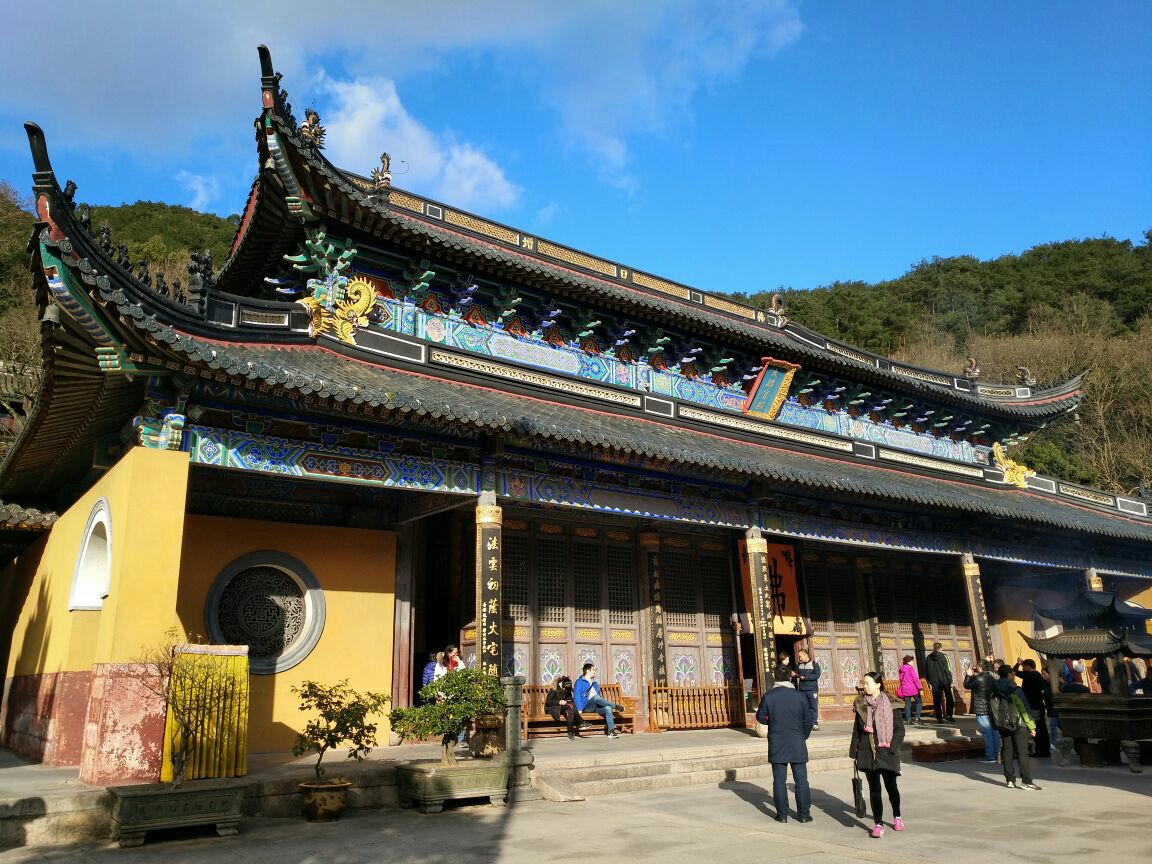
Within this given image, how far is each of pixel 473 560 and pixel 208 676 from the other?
5.15m

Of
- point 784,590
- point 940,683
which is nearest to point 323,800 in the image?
point 784,590

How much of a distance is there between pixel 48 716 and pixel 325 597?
324 cm

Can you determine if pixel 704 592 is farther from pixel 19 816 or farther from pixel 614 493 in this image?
pixel 19 816

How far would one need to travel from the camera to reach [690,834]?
6.73 m

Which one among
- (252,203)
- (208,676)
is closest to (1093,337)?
(252,203)

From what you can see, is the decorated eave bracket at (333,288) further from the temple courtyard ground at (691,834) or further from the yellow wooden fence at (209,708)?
the temple courtyard ground at (691,834)

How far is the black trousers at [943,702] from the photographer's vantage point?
1514 cm

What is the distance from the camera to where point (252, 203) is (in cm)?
1170

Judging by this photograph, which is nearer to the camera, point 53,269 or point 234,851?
point 234,851

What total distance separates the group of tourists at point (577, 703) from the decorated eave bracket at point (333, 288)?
5.92 m

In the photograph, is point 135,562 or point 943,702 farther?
point 943,702

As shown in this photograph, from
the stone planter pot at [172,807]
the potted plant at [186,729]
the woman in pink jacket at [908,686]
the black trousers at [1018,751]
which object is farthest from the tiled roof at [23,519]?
the woman in pink jacket at [908,686]

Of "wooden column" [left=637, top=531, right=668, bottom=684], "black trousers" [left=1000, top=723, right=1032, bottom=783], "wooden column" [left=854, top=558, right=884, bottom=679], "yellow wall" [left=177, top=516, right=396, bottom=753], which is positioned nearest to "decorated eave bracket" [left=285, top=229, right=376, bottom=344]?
"yellow wall" [left=177, top=516, right=396, bottom=753]

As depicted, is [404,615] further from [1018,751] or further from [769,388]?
[769,388]
